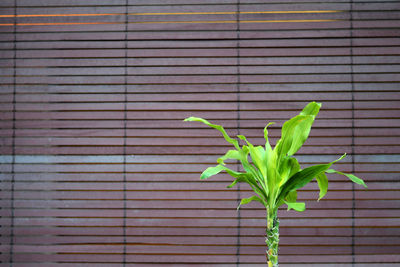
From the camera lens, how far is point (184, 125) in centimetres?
198

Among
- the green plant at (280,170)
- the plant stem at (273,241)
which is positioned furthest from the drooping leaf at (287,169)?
the plant stem at (273,241)

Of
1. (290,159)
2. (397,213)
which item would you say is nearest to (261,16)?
(290,159)

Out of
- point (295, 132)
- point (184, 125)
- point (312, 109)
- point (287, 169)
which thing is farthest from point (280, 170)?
point (184, 125)

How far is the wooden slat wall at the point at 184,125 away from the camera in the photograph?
1.95 metres

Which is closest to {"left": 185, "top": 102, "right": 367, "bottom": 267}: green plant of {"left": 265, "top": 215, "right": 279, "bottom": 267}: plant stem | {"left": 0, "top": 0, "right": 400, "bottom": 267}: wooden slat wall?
{"left": 265, "top": 215, "right": 279, "bottom": 267}: plant stem

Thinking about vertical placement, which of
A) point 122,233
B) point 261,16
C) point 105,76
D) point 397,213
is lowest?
point 122,233

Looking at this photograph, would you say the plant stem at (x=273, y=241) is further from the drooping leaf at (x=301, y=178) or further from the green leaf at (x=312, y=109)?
the green leaf at (x=312, y=109)

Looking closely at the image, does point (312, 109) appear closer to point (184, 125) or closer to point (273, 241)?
point (273, 241)

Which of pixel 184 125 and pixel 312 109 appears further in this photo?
pixel 184 125

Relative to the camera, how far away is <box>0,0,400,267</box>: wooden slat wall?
1.95m

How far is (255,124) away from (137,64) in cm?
79

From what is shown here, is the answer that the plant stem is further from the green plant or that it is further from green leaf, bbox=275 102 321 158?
green leaf, bbox=275 102 321 158

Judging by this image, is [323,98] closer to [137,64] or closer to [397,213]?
[397,213]

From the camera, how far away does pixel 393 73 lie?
196 cm
